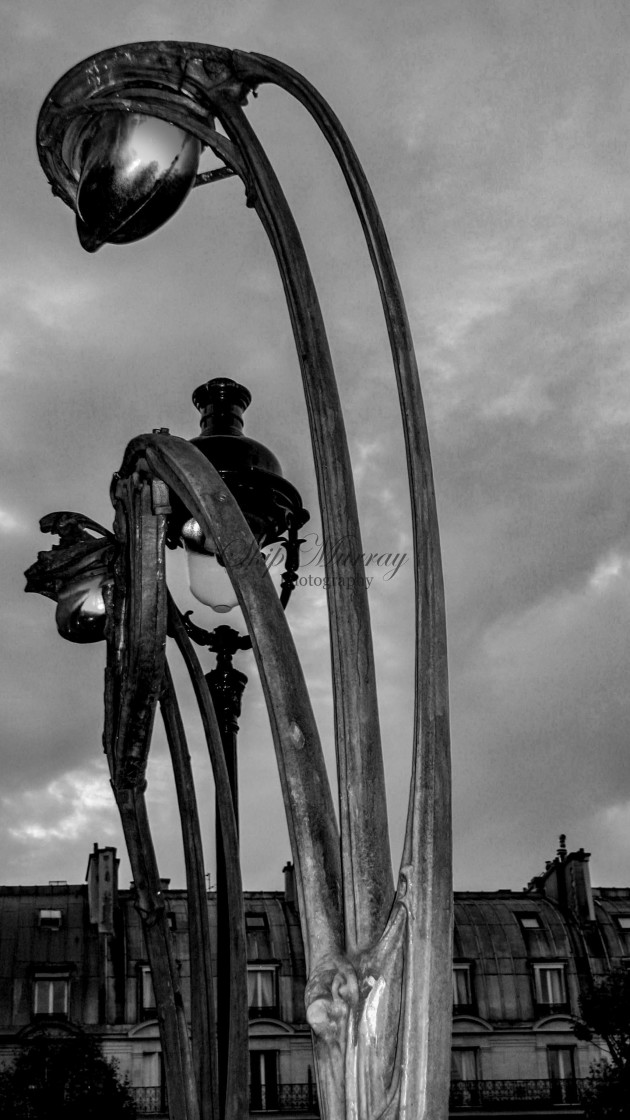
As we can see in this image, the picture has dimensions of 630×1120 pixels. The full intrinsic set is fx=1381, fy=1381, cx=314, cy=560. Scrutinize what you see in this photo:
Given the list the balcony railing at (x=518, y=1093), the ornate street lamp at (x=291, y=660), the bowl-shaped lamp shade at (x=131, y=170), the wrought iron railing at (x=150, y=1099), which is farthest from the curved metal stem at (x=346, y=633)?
the balcony railing at (x=518, y=1093)

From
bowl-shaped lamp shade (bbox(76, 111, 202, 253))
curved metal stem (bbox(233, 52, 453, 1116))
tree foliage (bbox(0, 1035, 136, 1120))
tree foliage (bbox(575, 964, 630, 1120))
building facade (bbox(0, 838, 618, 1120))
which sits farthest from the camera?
building facade (bbox(0, 838, 618, 1120))

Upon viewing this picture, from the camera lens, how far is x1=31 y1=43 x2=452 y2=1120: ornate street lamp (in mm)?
1576

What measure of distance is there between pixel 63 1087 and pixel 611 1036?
1277 cm

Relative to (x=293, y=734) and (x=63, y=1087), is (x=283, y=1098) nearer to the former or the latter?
(x=63, y=1087)

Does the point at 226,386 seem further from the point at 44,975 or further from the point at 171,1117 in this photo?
the point at 44,975

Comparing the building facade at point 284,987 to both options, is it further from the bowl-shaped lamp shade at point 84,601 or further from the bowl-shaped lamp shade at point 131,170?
the bowl-shaped lamp shade at point 131,170

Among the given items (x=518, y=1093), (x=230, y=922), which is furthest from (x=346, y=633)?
(x=518, y=1093)

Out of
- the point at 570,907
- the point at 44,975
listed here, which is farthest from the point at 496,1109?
the point at 44,975

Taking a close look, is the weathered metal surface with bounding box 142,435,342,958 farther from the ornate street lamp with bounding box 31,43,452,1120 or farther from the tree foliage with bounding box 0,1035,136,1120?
the tree foliage with bounding box 0,1035,136,1120

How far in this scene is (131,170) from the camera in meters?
2.60

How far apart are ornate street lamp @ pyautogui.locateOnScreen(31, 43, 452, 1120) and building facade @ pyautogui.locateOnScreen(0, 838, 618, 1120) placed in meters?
34.0

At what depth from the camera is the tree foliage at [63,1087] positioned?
97.3ft

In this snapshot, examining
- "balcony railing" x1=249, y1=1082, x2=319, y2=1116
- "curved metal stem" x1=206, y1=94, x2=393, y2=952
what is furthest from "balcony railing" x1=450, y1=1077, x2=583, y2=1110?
"curved metal stem" x1=206, y1=94, x2=393, y2=952

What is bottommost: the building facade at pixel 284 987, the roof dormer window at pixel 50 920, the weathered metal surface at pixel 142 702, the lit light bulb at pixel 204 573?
the weathered metal surface at pixel 142 702
